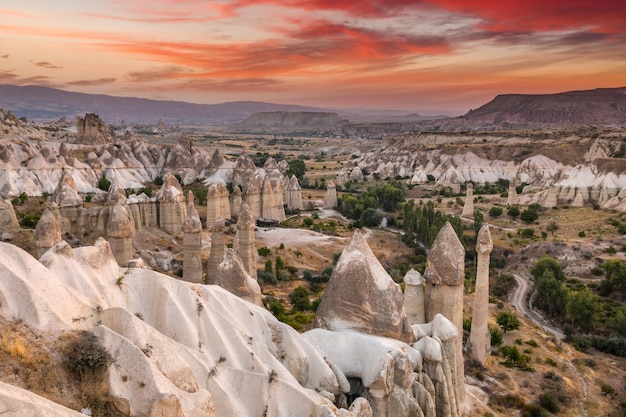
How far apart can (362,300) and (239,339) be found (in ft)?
14.4

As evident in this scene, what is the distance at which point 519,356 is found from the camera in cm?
2602

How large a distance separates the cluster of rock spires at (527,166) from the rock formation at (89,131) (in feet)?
152

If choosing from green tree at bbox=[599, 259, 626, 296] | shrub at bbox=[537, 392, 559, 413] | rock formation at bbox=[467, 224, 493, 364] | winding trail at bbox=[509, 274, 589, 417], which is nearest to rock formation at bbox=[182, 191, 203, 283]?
rock formation at bbox=[467, 224, 493, 364]

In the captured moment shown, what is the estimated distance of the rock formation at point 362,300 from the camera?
14.9m

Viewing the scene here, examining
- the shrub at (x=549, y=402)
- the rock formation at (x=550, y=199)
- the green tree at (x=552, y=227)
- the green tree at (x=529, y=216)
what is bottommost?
the shrub at (x=549, y=402)

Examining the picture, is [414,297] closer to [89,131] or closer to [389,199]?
[389,199]

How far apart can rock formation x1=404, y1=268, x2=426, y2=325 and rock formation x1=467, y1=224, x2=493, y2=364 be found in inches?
169

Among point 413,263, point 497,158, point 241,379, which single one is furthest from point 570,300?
point 497,158

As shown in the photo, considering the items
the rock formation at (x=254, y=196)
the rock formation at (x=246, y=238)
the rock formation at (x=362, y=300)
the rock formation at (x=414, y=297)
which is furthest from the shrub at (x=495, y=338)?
the rock formation at (x=254, y=196)

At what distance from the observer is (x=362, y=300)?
15.1 metres

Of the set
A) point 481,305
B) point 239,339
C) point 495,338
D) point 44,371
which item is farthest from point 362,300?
point 495,338

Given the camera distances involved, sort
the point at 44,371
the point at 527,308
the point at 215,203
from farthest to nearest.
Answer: the point at 215,203
the point at 527,308
the point at 44,371

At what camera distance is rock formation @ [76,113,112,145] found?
89375 mm

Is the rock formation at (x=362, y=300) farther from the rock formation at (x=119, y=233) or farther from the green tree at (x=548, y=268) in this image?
the green tree at (x=548, y=268)
